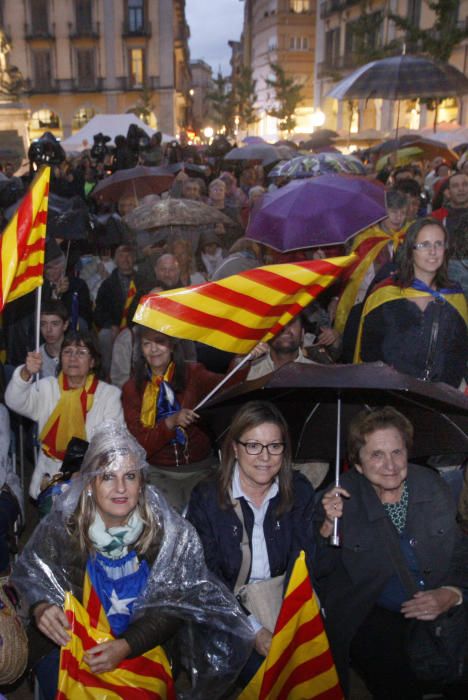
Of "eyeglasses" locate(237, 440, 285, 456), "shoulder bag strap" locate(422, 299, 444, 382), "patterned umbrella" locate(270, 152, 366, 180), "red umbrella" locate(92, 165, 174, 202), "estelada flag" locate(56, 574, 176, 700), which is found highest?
"patterned umbrella" locate(270, 152, 366, 180)

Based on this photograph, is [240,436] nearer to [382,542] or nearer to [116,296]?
[382,542]

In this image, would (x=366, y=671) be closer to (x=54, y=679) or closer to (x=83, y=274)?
(x=54, y=679)

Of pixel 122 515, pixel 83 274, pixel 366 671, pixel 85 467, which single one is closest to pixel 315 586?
pixel 366 671

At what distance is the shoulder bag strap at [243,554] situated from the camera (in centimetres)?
343

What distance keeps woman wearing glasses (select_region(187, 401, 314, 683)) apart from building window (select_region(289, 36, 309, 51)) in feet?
251

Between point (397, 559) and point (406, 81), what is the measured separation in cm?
608

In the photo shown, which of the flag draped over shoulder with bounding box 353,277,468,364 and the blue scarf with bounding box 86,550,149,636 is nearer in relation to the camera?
the blue scarf with bounding box 86,550,149,636

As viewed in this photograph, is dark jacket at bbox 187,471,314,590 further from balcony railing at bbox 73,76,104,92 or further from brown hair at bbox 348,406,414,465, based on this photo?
balcony railing at bbox 73,76,104,92

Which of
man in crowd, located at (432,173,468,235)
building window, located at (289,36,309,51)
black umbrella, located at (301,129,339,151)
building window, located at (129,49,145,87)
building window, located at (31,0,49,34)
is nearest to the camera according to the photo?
man in crowd, located at (432,173,468,235)

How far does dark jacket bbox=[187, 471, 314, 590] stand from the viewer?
3.42m

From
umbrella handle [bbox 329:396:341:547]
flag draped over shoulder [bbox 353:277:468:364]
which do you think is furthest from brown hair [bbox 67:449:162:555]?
flag draped over shoulder [bbox 353:277:468:364]

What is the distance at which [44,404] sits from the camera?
14.7ft

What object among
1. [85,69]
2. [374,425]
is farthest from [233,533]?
[85,69]

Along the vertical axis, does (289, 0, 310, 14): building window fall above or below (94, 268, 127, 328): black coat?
above
